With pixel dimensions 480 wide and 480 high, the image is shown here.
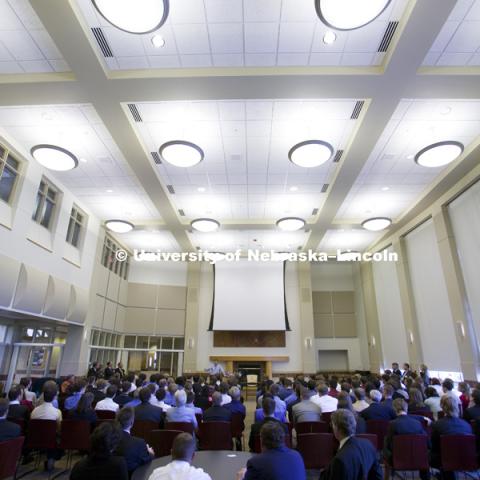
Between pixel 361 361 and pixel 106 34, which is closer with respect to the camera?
pixel 106 34

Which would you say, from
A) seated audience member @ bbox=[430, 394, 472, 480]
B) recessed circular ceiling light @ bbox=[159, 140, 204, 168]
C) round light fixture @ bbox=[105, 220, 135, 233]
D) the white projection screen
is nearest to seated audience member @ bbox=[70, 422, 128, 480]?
seated audience member @ bbox=[430, 394, 472, 480]

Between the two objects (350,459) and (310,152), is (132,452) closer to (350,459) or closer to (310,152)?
(350,459)

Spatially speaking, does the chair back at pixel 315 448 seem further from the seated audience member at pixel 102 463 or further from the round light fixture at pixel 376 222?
the round light fixture at pixel 376 222

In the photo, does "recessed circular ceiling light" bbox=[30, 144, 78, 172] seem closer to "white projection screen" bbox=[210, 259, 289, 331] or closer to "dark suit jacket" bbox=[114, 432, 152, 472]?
"dark suit jacket" bbox=[114, 432, 152, 472]

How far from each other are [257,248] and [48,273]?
31.0ft

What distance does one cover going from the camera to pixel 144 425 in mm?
5242

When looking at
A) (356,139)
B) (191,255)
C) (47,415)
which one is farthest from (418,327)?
(47,415)

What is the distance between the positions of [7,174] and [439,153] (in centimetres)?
1046

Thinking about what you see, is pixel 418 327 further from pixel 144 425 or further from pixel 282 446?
pixel 282 446

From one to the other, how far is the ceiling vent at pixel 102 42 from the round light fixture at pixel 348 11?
12.0 ft

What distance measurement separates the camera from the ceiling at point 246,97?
19.7 feet

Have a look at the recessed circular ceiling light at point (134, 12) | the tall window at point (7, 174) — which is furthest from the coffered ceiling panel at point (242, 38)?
the tall window at point (7, 174)

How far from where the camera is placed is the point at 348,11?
15.9 ft

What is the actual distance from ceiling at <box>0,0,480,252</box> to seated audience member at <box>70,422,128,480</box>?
5906mm
